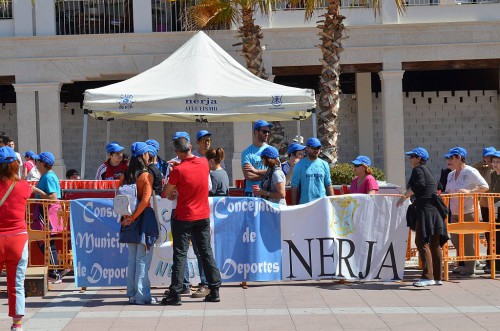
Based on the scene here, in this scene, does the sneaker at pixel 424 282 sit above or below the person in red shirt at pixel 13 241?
below

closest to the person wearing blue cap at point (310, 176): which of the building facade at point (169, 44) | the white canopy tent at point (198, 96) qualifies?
the white canopy tent at point (198, 96)

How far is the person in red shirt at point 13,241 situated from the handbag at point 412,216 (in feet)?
15.6

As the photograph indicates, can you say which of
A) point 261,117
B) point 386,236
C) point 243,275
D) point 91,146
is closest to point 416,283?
point 386,236

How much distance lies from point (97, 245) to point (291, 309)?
2590mm

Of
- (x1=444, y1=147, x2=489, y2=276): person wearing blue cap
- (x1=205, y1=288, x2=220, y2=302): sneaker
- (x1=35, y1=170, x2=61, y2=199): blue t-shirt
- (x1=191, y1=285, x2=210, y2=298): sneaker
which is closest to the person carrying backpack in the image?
(x1=191, y1=285, x2=210, y2=298): sneaker

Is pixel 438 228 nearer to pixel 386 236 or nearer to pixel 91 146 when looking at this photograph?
pixel 386 236

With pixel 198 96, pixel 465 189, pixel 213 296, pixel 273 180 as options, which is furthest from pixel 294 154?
pixel 213 296

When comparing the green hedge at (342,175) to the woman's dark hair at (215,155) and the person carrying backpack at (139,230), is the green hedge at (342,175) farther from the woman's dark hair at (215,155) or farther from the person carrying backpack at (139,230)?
the person carrying backpack at (139,230)

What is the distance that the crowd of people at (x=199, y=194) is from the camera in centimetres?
887

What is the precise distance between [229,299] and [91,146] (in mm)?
14450

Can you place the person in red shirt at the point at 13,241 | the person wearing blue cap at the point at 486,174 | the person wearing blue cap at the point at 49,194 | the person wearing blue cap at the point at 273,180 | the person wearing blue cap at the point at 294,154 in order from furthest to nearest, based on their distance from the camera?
the person wearing blue cap at the point at 294,154 < the person wearing blue cap at the point at 486,174 < the person wearing blue cap at the point at 49,194 < the person wearing blue cap at the point at 273,180 < the person in red shirt at the point at 13,241

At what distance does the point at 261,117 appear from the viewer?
16.5 m

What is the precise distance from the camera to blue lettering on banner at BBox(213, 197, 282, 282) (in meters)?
11.3

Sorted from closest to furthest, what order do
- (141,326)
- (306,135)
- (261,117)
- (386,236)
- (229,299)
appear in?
(141,326)
(229,299)
(386,236)
(261,117)
(306,135)
